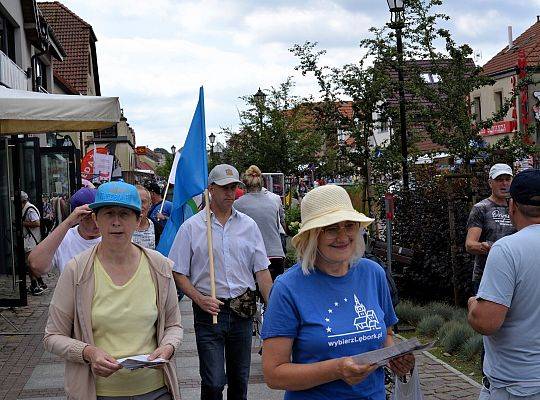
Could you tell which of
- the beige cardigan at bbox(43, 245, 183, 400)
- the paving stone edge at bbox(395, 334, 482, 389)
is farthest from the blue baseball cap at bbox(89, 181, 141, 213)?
the paving stone edge at bbox(395, 334, 482, 389)

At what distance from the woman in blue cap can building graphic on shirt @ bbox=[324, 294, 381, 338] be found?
97 centimetres

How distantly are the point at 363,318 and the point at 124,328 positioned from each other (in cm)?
118

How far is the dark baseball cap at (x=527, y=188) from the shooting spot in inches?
150

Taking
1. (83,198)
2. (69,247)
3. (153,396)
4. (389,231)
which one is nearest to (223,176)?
(83,198)

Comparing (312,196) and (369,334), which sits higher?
(312,196)

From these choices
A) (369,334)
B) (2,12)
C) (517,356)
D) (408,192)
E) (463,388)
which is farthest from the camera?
(2,12)

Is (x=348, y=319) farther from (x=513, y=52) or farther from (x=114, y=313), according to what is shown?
(x=513, y=52)

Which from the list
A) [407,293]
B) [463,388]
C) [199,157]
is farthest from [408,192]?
[199,157]

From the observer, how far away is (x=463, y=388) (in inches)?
294

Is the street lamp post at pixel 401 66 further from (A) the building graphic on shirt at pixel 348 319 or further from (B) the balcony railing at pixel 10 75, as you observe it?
(A) the building graphic on shirt at pixel 348 319

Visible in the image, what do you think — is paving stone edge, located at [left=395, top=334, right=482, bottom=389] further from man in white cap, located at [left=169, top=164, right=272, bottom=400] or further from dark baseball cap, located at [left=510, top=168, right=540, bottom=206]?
dark baseball cap, located at [left=510, top=168, right=540, bottom=206]

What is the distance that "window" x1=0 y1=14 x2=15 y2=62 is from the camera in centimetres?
2144

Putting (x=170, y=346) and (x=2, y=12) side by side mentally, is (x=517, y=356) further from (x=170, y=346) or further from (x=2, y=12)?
(x=2, y=12)

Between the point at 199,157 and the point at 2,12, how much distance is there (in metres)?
16.7
